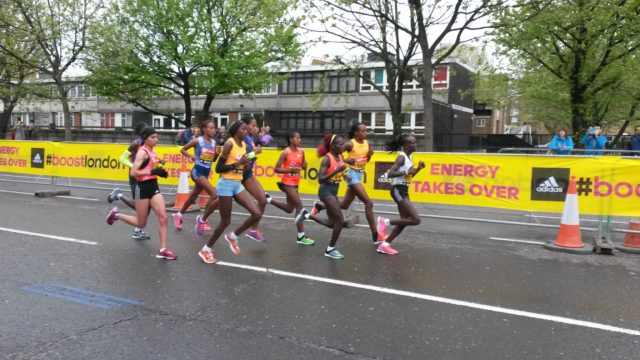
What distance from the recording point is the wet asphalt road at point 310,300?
4.00 meters

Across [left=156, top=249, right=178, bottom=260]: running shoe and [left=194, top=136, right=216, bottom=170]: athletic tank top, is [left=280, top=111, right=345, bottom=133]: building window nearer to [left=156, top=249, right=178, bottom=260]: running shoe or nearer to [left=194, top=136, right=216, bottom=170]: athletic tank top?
[left=194, top=136, right=216, bottom=170]: athletic tank top

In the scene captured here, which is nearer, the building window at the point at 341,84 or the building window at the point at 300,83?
the building window at the point at 341,84

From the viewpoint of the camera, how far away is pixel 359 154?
7691 mm

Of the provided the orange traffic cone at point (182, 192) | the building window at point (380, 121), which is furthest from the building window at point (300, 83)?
the orange traffic cone at point (182, 192)

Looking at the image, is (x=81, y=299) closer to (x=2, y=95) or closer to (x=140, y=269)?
(x=140, y=269)

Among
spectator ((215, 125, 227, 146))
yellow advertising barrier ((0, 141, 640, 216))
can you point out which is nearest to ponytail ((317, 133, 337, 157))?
spectator ((215, 125, 227, 146))

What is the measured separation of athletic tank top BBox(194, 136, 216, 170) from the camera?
29.4ft

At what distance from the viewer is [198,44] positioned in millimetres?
24656

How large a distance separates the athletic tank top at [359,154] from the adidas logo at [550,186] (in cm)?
329

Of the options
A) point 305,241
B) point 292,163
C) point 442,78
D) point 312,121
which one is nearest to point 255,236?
point 305,241

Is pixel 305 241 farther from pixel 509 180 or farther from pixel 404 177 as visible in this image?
pixel 509 180

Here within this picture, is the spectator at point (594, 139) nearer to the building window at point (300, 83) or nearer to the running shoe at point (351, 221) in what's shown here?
the running shoe at point (351, 221)

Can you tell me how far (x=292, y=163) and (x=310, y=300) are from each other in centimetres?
349

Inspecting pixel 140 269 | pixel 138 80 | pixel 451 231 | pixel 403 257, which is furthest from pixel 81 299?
pixel 138 80
